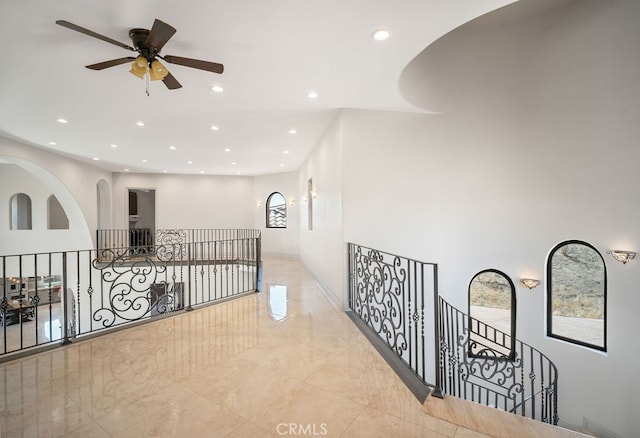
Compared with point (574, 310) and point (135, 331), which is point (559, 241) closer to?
point (574, 310)

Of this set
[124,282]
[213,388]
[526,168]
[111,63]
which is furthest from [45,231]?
[526,168]

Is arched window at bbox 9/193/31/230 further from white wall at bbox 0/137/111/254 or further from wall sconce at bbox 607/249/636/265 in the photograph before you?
wall sconce at bbox 607/249/636/265

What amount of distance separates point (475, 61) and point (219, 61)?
4910 millimetres

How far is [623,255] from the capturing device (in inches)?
166

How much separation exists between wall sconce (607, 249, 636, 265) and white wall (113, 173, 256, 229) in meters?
11.1

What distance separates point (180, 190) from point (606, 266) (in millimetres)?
13143

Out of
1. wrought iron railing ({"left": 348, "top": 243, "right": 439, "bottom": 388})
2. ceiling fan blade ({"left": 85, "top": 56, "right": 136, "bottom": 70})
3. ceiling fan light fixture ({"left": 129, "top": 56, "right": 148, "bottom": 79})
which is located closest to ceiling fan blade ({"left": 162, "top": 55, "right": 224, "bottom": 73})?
ceiling fan light fixture ({"left": 129, "top": 56, "right": 148, "bottom": 79})

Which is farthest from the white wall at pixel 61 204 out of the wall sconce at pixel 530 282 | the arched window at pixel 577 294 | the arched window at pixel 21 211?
the arched window at pixel 577 294

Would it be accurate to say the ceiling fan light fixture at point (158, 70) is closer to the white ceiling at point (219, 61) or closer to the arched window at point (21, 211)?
the white ceiling at point (219, 61)

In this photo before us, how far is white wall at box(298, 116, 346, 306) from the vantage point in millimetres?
5023

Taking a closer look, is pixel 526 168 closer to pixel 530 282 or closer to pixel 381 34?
pixel 530 282

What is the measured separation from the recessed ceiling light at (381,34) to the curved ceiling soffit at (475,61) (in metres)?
2.48

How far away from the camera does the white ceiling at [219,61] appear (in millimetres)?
2488

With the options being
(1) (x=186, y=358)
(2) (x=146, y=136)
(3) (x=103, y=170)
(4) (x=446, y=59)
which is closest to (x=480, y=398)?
(1) (x=186, y=358)
